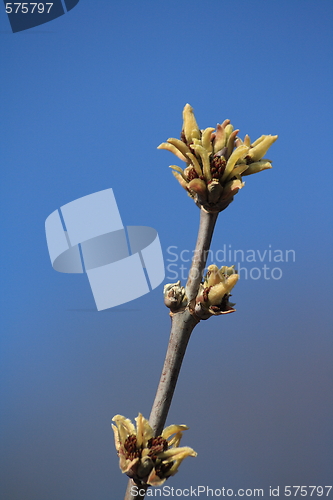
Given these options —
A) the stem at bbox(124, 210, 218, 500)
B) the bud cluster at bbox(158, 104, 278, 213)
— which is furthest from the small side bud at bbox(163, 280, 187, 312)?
the bud cluster at bbox(158, 104, 278, 213)

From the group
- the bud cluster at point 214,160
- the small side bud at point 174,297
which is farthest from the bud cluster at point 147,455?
the bud cluster at point 214,160

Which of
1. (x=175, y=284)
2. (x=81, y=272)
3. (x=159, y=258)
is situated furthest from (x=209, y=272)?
(x=81, y=272)

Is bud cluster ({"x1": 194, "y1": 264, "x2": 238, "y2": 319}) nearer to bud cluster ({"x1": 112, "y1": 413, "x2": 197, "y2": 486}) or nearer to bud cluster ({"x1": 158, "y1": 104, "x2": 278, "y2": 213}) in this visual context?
bud cluster ({"x1": 158, "y1": 104, "x2": 278, "y2": 213})

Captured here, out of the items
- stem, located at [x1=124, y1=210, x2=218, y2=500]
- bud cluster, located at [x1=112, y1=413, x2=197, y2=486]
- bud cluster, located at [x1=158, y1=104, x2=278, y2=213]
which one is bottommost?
bud cluster, located at [x1=112, y1=413, x2=197, y2=486]

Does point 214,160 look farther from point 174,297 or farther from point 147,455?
point 147,455

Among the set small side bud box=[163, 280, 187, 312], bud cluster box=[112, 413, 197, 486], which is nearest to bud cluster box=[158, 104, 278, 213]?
small side bud box=[163, 280, 187, 312]

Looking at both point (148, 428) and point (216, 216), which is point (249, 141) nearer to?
point (216, 216)

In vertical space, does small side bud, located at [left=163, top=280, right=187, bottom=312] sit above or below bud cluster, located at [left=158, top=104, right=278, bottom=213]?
below

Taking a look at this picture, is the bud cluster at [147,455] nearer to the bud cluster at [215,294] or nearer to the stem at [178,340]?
the stem at [178,340]
